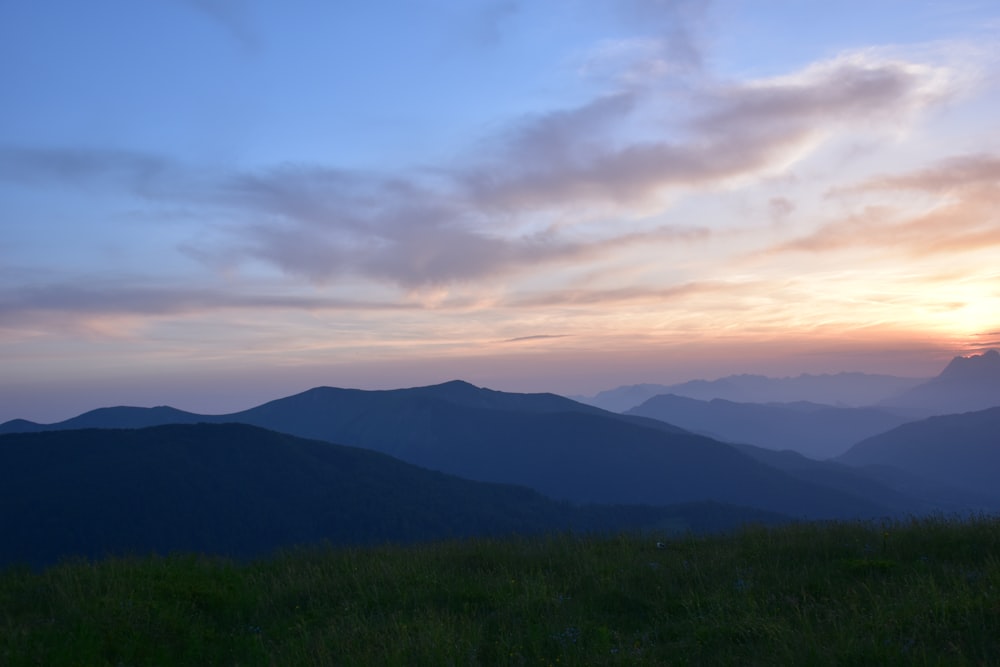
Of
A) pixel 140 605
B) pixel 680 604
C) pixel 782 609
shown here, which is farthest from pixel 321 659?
pixel 782 609

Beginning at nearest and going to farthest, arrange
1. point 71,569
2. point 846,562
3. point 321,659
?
point 321,659 → point 846,562 → point 71,569

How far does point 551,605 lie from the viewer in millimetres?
8844

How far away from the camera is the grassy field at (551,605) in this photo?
704cm

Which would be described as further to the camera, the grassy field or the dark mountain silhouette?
the dark mountain silhouette

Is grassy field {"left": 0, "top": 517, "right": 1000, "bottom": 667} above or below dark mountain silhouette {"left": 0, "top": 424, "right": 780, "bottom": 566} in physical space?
above

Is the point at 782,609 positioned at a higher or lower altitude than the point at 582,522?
higher

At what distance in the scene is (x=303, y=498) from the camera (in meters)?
200

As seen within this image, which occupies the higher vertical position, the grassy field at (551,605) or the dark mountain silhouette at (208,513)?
the grassy field at (551,605)

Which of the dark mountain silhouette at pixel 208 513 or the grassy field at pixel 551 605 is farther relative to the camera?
the dark mountain silhouette at pixel 208 513

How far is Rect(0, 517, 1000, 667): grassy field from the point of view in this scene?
23.1 feet

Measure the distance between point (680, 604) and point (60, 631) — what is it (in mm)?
8009

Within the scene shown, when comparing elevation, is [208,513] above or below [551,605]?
below

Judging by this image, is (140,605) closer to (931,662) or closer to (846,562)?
(931,662)

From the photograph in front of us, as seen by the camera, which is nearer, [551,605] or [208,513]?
[551,605]
